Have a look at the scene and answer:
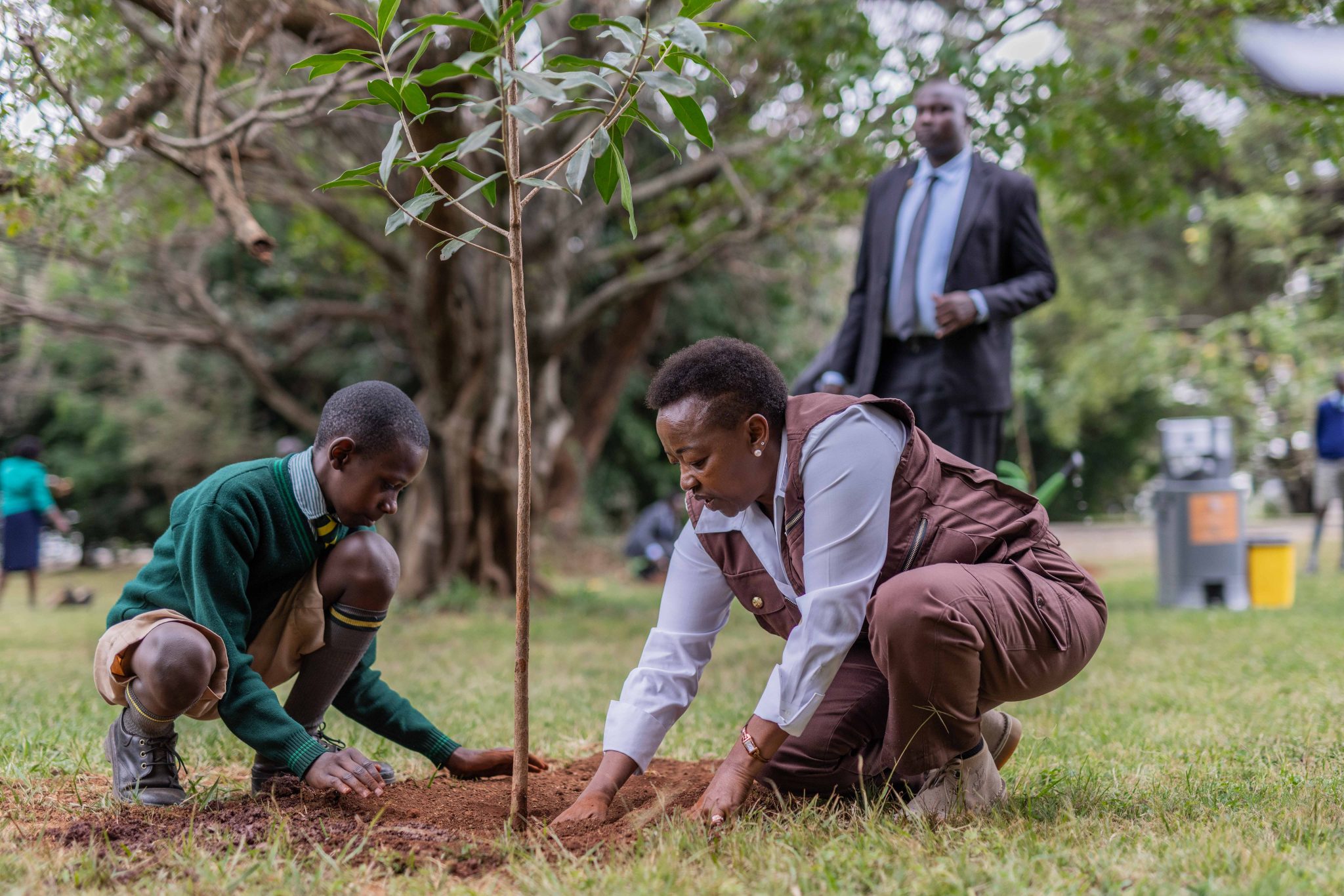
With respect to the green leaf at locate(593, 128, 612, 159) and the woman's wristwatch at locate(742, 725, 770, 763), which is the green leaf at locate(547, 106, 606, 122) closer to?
the green leaf at locate(593, 128, 612, 159)

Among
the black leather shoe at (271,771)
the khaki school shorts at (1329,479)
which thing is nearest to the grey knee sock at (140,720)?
the black leather shoe at (271,771)

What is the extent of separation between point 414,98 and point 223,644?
1286 mm

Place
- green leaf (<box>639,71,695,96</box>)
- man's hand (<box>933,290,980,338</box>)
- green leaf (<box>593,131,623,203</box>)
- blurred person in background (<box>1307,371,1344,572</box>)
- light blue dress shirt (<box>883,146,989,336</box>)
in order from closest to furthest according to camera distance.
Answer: green leaf (<box>639,71,695,96</box>) → green leaf (<box>593,131,623,203</box>) → man's hand (<box>933,290,980,338</box>) → light blue dress shirt (<box>883,146,989,336</box>) → blurred person in background (<box>1307,371,1344,572</box>)

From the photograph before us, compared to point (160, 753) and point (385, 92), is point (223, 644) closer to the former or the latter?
point (160, 753)

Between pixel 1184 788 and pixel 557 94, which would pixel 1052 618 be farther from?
pixel 557 94

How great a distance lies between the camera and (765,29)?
739 centimetres

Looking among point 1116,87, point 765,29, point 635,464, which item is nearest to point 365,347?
point 635,464

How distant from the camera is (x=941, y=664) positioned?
228 centimetres

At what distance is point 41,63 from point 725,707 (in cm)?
331

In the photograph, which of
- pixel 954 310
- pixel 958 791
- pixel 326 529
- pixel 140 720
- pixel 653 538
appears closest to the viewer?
pixel 958 791

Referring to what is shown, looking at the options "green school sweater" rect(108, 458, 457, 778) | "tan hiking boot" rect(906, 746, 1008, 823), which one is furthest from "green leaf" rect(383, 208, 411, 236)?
"tan hiking boot" rect(906, 746, 1008, 823)

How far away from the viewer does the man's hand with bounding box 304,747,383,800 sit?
2322 millimetres

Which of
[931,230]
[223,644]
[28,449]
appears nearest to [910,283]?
[931,230]

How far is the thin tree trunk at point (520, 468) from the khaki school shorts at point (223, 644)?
0.69 metres
